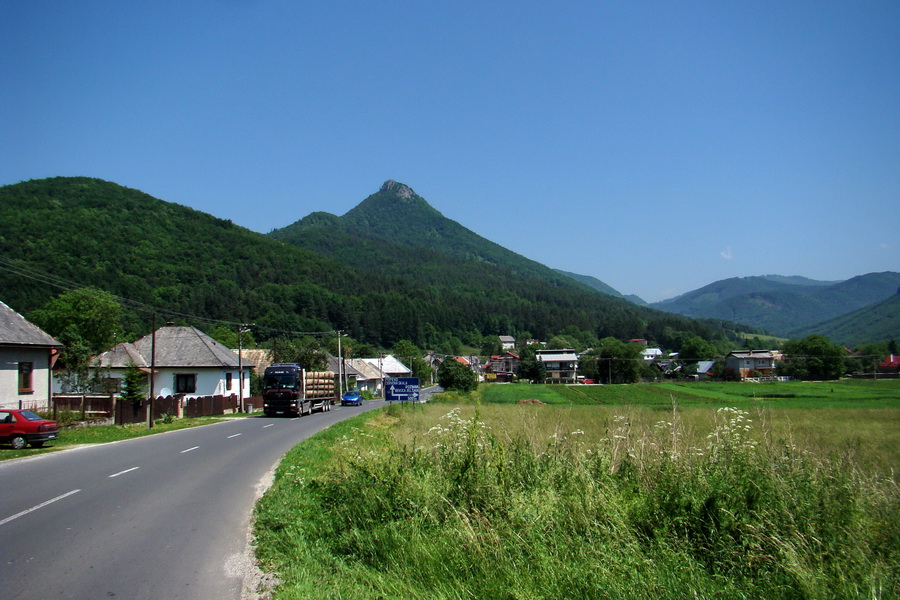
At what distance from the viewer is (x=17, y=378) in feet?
88.4

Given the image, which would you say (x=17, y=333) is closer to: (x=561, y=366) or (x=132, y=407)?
(x=132, y=407)

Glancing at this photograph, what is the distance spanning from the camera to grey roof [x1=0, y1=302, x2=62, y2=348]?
2634 cm

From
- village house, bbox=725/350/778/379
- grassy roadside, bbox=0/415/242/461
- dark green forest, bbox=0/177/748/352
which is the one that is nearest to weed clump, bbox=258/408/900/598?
grassy roadside, bbox=0/415/242/461

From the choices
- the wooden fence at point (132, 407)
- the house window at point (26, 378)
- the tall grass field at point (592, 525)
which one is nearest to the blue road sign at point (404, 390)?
the wooden fence at point (132, 407)

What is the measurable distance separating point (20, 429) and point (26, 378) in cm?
968

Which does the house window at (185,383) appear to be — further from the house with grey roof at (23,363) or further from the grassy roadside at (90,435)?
the house with grey roof at (23,363)

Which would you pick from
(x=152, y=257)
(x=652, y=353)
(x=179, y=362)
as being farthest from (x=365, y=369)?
(x=652, y=353)

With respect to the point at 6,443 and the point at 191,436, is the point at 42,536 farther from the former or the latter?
the point at 191,436

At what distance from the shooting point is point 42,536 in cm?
838

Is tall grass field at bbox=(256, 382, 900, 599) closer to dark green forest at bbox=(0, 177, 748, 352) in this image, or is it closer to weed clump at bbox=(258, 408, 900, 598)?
weed clump at bbox=(258, 408, 900, 598)

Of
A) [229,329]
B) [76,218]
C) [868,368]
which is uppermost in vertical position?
[76,218]

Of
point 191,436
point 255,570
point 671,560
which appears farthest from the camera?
point 191,436

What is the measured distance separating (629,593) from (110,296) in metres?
67.6

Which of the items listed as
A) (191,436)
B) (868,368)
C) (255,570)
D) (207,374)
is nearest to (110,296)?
(207,374)
